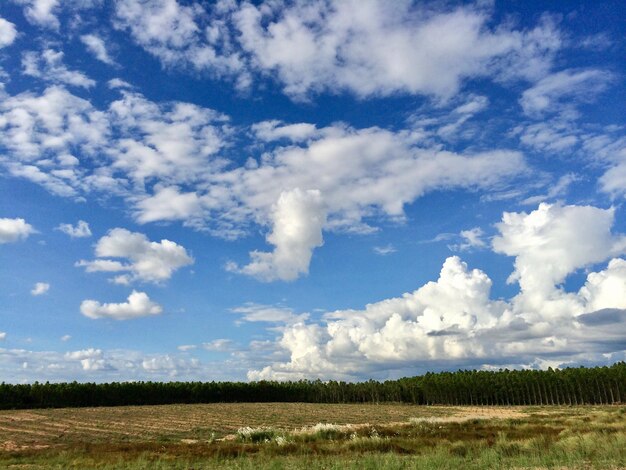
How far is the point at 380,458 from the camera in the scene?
2214cm

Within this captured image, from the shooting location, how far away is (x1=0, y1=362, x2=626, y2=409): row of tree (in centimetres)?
11969

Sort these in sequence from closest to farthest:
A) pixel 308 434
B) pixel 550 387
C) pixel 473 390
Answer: pixel 308 434 < pixel 550 387 < pixel 473 390

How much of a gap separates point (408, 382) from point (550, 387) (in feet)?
160

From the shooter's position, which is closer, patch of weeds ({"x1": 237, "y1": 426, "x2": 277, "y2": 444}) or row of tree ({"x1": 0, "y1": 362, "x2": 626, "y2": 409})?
patch of weeds ({"x1": 237, "y1": 426, "x2": 277, "y2": 444})

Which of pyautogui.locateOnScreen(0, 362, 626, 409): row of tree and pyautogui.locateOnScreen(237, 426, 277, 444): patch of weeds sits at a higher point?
pyautogui.locateOnScreen(0, 362, 626, 409): row of tree

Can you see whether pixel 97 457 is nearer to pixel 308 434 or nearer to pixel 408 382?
pixel 308 434

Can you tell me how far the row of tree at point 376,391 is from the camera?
120 m

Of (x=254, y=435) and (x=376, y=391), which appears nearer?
(x=254, y=435)

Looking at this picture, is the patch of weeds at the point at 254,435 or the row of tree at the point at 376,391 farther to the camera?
the row of tree at the point at 376,391

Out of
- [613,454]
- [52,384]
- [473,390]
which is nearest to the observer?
[613,454]

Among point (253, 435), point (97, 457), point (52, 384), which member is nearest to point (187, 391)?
point (52, 384)

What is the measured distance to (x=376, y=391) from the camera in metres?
177

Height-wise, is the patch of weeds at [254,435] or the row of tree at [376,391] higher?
the row of tree at [376,391]

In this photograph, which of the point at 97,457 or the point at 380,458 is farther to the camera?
the point at 97,457
